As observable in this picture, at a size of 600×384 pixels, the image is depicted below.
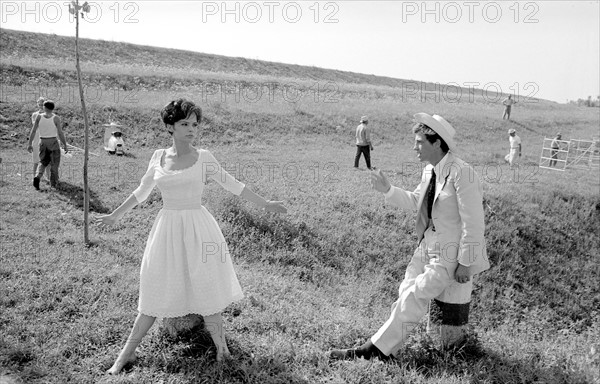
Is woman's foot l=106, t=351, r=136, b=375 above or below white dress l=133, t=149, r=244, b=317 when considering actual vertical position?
below

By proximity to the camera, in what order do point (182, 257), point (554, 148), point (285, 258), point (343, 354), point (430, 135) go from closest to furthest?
point (182, 257)
point (430, 135)
point (343, 354)
point (285, 258)
point (554, 148)

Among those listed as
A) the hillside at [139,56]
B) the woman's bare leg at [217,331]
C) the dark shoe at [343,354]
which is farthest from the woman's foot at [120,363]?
the hillside at [139,56]

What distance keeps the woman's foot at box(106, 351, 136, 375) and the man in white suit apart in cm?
163

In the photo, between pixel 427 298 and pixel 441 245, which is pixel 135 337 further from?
pixel 441 245

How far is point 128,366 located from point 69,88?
58.8ft

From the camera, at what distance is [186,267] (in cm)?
393

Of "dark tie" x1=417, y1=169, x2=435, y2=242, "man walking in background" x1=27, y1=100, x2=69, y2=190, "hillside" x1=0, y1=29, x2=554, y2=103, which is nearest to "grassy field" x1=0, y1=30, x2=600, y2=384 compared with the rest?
"man walking in background" x1=27, y1=100, x2=69, y2=190

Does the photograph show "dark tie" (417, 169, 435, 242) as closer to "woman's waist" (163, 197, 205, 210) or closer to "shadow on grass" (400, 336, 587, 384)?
"shadow on grass" (400, 336, 587, 384)

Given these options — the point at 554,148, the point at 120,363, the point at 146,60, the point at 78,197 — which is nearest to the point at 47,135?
the point at 78,197

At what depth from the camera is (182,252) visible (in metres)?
3.89

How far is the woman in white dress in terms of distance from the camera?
386 centimetres

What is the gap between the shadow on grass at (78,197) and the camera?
9484 millimetres

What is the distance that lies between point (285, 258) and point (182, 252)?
455 cm

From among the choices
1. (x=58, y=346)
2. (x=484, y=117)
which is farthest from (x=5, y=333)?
(x=484, y=117)
